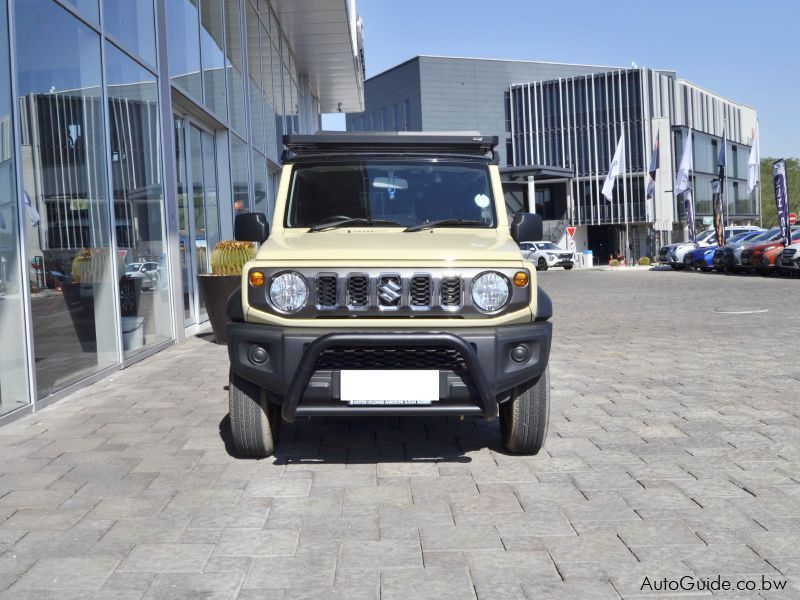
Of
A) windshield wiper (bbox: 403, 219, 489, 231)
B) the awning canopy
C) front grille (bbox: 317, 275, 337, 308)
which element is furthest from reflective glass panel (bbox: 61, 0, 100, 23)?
the awning canopy

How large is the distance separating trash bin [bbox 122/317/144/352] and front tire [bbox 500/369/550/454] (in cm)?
525

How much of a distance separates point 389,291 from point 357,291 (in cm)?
16

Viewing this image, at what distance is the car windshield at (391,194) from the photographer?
18.3 feet

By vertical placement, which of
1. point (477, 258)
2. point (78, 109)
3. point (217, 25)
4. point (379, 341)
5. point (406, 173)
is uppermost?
point (217, 25)

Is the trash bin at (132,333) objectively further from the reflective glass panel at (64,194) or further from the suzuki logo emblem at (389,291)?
the suzuki logo emblem at (389,291)

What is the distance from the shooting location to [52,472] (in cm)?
495

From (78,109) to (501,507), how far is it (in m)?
5.90

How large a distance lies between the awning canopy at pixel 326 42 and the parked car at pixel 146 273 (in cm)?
965

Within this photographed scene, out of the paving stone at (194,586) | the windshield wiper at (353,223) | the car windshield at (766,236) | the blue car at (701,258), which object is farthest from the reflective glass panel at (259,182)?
the blue car at (701,258)

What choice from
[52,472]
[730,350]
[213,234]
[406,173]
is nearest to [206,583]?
[52,472]

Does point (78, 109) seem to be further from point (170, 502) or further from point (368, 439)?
point (170, 502)

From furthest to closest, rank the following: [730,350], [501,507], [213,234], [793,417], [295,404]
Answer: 1. [213,234]
2. [730,350]
3. [793,417]
4. [295,404]
5. [501,507]

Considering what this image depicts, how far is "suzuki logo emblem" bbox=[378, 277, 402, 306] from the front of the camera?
4.55 metres

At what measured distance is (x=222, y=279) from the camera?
10258mm
